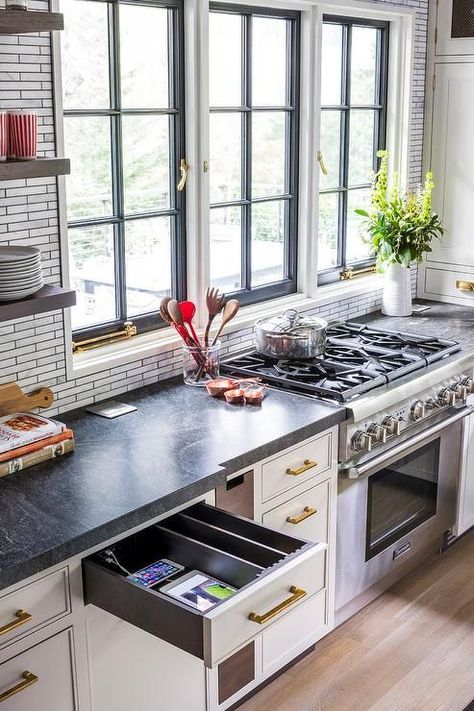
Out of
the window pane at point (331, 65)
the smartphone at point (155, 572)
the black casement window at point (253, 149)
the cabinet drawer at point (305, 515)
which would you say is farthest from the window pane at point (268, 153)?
the smartphone at point (155, 572)

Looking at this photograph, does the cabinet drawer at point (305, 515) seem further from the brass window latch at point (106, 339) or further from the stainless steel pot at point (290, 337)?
the brass window latch at point (106, 339)

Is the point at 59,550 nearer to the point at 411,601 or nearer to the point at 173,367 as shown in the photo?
the point at 173,367

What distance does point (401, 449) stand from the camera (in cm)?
353

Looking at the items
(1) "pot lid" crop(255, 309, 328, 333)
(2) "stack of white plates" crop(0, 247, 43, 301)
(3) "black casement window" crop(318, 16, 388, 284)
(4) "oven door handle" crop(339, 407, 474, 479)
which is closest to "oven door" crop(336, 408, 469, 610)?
(4) "oven door handle" crop(339, 407, 474, 479)

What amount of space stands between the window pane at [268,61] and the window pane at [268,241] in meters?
0.43

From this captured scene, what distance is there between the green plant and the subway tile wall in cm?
147

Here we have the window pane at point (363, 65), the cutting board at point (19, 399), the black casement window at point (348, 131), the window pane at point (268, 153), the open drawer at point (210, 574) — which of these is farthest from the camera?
the window pane at point (363, 65)

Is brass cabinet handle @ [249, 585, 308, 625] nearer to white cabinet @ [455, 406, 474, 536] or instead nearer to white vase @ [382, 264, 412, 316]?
white cabinet @ [455, 406, 474, 536]

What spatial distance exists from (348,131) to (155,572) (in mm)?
2550

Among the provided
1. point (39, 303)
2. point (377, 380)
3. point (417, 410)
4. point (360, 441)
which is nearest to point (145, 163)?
point (39, 303)

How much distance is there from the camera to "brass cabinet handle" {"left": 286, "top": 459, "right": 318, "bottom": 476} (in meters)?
3.07

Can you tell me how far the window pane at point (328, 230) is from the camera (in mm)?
4293

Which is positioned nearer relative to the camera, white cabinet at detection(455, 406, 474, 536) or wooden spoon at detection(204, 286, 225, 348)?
wooden spoon at detection(204, 286, 225, 348)

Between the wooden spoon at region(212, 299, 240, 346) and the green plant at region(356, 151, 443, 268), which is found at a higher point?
the green plant at region(356, 151, 443, 268)
